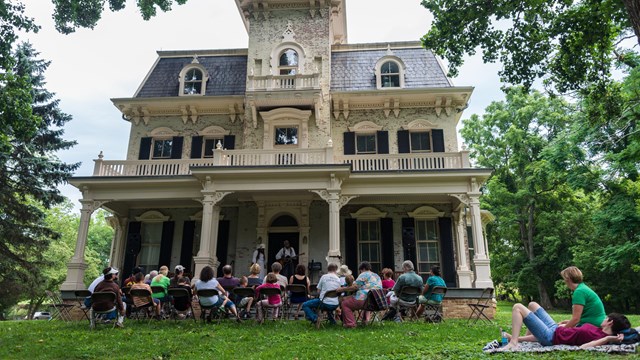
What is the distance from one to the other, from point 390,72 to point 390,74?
185mm

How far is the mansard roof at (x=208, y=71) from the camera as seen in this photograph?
18750mm

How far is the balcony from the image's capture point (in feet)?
48.6

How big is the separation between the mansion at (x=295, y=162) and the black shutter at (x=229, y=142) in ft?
0.21

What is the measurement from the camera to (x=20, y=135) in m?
11.9

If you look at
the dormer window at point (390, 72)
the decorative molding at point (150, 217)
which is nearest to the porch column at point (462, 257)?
the dormer window at point (390, 72)

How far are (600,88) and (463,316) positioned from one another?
678 cm

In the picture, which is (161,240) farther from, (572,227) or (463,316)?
(572,227)

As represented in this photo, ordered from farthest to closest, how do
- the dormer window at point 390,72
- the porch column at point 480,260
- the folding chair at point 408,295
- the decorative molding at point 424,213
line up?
the dormer window at point 390,72, the decorative molding at point 424,213, the porch column at point 480,260, the folding chair at point 408,295

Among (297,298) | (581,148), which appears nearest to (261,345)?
(297,298)

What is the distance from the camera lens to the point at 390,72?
18.4m

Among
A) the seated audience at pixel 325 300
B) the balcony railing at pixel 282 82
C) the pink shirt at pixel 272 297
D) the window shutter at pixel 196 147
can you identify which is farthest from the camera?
the window shutter at pixel 196 147

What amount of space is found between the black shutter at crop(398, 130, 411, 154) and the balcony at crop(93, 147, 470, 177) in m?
1.02

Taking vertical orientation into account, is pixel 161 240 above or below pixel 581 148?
below

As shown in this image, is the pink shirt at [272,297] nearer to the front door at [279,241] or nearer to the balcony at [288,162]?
the balcony at [288,162]
